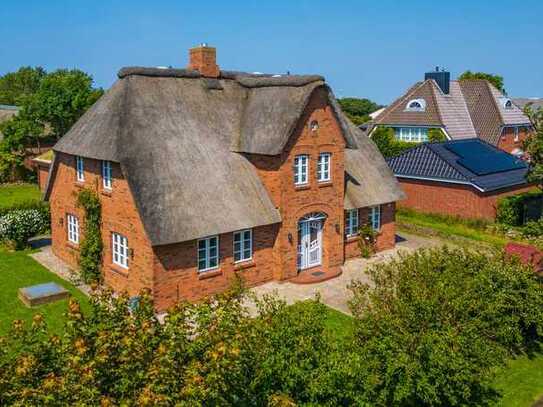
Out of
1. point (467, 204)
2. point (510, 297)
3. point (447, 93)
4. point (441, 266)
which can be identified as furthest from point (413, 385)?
point (447, 93)

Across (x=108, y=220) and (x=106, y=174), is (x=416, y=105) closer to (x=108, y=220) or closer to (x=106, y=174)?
(x=106, y=174)

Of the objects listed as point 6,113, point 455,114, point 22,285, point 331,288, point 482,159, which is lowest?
point 331,288

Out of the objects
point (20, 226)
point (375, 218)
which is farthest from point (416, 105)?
point (20, 226)

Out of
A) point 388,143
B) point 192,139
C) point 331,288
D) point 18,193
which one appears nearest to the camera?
point 192,139

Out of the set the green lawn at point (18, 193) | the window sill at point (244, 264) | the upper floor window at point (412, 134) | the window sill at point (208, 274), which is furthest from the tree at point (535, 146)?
the green lawn at point (18, 193)

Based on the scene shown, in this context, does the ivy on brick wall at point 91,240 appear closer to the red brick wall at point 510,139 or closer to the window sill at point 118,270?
the window sill at point 118,270

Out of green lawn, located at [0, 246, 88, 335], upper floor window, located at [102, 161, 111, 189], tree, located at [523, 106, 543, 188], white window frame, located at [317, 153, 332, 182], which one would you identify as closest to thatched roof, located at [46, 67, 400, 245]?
upper floor window, located at [102, 161, 111, 189]
